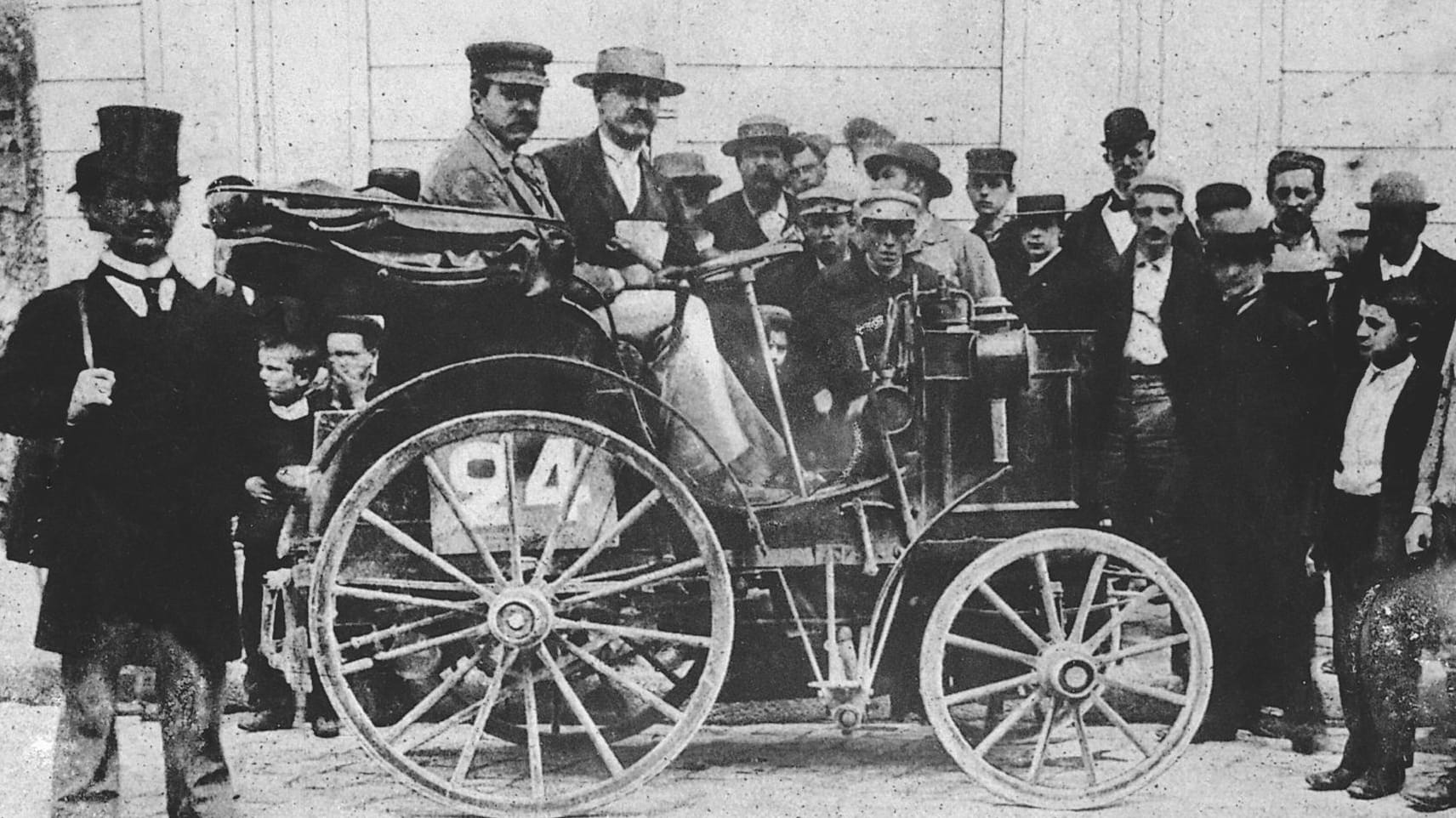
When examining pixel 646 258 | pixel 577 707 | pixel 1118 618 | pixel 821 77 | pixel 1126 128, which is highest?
pixel 821 77

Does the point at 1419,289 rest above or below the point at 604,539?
above

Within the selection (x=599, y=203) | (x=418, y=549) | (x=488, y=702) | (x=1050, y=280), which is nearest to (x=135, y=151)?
(x=599, y=203)

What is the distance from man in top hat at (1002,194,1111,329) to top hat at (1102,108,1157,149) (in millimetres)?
265

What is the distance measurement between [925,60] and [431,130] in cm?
165

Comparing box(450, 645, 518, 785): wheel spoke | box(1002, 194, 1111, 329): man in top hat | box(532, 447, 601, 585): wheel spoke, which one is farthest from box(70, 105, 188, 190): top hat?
box(1002, 194, 1111, 329): man in top hat

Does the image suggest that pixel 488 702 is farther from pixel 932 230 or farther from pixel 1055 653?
pixel 932 230

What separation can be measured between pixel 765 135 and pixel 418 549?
173cm

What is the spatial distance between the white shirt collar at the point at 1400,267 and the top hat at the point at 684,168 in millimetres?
2245

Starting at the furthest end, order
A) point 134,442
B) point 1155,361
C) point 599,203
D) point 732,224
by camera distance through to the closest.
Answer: point 1155,361 < point 732,224 < point 599,203 < point 134,442

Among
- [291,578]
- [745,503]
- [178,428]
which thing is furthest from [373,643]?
[745,503]

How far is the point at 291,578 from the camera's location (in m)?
4.13

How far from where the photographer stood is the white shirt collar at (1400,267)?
448 cm

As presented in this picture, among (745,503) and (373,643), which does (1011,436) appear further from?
(373,643)

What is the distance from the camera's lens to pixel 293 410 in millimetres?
4199
